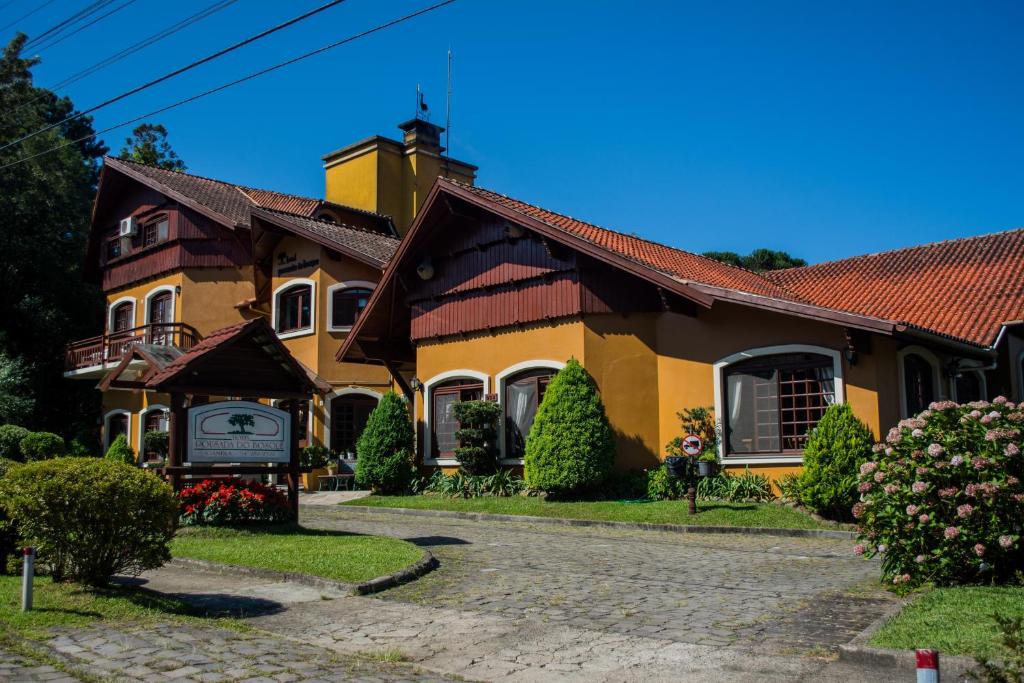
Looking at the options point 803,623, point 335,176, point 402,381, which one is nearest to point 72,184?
point 335,176

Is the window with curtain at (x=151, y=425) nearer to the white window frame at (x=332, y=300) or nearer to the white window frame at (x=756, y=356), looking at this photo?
the white window frame at (x=332, y=300)

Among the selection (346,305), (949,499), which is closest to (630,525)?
(949,499)

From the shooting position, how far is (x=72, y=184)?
39406 mm

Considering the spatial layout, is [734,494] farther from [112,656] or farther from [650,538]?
[112,656]

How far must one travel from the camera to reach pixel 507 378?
20500mm

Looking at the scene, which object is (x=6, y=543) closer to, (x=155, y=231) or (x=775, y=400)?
(x=775, y=400)

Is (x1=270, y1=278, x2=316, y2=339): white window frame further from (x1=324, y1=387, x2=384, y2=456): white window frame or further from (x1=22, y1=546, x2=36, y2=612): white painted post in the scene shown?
(x1=22, y1=546, x2=36, y2=612): white painted post

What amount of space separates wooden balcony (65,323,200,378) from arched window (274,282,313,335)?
310 cm

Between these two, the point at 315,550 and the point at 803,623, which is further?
the point at 315,550

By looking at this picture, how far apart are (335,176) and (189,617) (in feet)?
94.6

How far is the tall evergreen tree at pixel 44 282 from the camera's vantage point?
34281 millimetres

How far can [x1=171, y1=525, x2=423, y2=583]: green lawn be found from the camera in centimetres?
992

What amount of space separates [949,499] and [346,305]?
67.0 feet

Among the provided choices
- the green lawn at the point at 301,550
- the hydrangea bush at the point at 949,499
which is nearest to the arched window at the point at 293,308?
the green lawn at the point at 301,550
